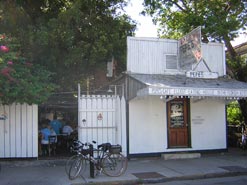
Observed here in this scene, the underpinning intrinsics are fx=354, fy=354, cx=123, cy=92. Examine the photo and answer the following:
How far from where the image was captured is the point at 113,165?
10.2 m

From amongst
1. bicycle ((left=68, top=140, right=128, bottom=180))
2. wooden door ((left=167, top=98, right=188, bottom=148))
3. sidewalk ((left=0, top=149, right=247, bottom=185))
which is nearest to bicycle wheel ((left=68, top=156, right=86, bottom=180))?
bicycle ((left=68, top=140, right=128, bottom=180))

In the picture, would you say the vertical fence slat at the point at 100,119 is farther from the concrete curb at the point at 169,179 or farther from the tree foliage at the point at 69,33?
the concrete curb at the point at 169,179

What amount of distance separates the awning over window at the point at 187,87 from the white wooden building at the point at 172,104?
0.03 metres

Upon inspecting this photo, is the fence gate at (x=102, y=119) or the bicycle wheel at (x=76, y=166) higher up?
the fence gate at (x=102, y=119)

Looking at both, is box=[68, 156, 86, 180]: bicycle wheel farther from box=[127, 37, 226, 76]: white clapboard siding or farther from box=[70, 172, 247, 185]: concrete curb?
box=[127, 37, 226, 76]: white clapboard siding

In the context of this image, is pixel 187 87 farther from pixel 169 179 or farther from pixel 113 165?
pixel 113 165

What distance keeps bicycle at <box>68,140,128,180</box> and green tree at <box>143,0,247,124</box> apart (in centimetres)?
860

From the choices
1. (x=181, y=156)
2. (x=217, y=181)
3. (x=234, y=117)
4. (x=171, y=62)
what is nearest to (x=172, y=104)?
(x=171, y=62)

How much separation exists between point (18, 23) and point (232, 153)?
10.3 metres

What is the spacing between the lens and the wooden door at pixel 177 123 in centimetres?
1387

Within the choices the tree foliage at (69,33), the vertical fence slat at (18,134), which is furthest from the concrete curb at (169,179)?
the tree foliage at (69,33)

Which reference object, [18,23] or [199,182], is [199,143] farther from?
[18,23]

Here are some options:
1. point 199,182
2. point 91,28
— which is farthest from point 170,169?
point 91,28

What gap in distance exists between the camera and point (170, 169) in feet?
36.9
